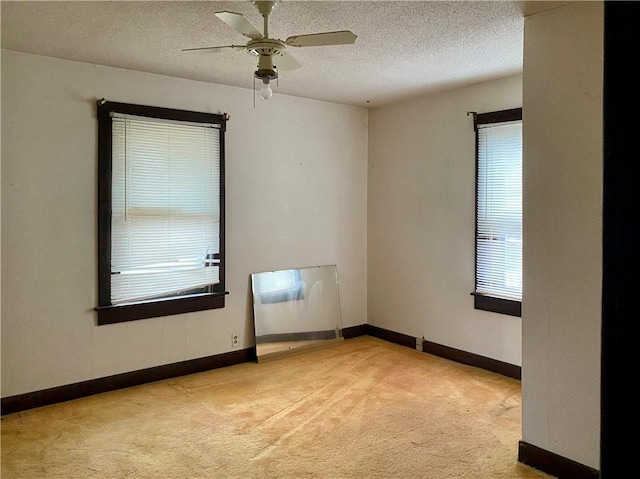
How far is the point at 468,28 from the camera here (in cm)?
300

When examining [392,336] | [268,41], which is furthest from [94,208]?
[392,336]

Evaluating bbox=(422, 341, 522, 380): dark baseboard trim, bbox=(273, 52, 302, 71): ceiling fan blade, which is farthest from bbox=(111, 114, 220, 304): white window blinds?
bbox=(422, 341, 522, 380): dark baseboard trim

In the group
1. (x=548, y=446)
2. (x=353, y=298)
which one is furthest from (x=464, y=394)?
(x=353, y=298)

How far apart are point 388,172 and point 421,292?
1.35 m

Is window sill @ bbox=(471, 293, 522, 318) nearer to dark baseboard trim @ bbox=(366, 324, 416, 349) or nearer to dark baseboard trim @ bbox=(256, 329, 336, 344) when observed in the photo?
dark baseboard trim @ bbox=(366, 324, 416, 349)

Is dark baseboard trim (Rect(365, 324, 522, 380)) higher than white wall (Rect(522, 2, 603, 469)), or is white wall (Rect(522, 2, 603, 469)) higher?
white wall (Rect(522, 2, 603, 469))

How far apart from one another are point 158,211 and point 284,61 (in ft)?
6.37

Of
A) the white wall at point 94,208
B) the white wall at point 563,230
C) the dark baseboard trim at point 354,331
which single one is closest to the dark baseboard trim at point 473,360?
the dark baseboard trim at point 354,331

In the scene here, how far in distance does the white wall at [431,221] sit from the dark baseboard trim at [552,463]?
1.47 metres

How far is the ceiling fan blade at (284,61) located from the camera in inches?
106

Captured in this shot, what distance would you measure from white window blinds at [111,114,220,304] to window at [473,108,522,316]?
2394 millimetres

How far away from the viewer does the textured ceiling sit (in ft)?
8.80

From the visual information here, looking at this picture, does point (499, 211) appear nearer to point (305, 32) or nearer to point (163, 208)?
point (305, 32)

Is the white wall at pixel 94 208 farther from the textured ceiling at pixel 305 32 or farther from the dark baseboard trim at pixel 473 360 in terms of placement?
the dark baseboard trim at pixel 473 360
